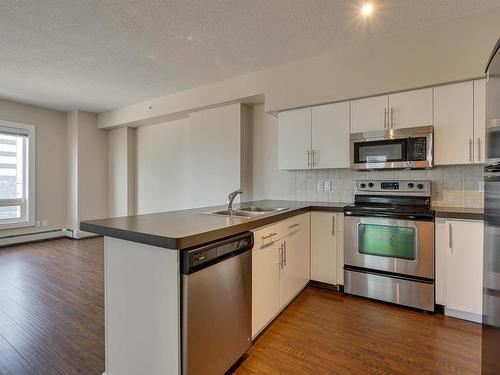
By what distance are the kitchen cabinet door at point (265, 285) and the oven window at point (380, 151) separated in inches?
56.7

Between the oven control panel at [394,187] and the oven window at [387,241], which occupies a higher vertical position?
the oven control panel at [394,187]

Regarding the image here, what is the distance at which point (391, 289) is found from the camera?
8.39ft

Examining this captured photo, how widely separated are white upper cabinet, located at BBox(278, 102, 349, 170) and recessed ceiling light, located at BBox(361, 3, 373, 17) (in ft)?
2.89

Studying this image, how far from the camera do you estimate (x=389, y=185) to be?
9.55ft

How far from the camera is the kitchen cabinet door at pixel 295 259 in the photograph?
2.39 meters

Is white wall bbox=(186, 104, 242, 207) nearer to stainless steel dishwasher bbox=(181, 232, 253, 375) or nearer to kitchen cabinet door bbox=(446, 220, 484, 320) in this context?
stainless steel dishwasher bbox=(181, 232, 253, 375)

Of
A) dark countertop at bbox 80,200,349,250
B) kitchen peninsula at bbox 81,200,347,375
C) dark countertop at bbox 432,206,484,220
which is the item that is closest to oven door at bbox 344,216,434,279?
dark countertop at bbox 432,206,484,220

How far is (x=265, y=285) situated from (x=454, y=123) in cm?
228

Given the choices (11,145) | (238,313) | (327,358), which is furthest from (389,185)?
(11,145)

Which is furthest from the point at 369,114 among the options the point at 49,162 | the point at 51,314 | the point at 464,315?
the point at 49,162

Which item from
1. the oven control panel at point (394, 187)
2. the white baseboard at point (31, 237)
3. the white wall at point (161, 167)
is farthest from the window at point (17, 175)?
the oven control panel at point (394, 187)

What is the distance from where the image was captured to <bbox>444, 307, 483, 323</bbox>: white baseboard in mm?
2260

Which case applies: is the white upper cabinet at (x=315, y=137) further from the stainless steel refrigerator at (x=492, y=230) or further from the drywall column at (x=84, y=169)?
the drywall column at (x=84, y=169)

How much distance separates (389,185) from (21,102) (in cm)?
647
